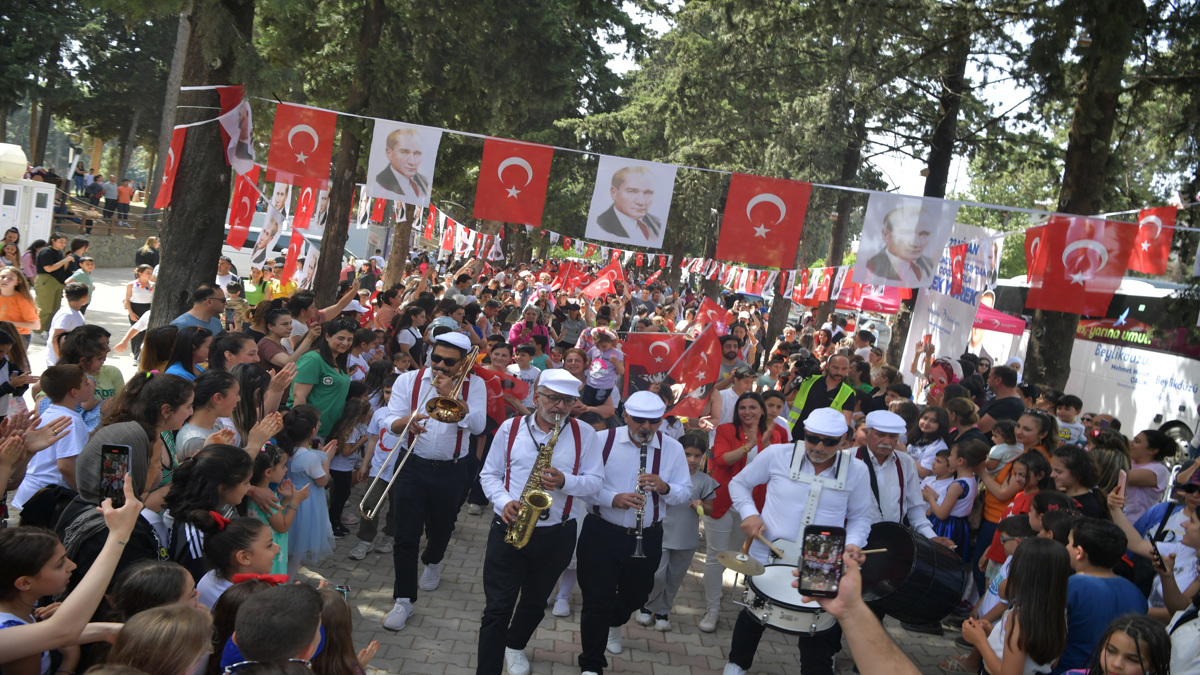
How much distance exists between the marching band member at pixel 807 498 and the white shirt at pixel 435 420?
197 centimetres

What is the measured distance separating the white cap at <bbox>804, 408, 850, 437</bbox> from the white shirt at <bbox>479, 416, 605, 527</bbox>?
4.42ft

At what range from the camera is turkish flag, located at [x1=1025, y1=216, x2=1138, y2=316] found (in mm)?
10188

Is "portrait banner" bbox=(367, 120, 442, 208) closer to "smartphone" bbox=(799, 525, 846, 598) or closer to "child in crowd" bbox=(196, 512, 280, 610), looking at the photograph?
"child in crowd" bbox=(196, 512, 280, 610)

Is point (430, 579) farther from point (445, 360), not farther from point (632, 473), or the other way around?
point (632, 473)

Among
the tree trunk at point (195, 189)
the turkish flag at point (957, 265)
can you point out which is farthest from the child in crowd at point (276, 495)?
the turkish flag at point (957, 265)

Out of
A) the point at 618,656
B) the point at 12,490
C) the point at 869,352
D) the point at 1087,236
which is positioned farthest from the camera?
the point at 869,352

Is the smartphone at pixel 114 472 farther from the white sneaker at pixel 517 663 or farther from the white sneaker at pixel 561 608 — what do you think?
the white sneaker at pixel 561 608

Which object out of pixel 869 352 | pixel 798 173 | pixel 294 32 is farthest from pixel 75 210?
pixel 869 352

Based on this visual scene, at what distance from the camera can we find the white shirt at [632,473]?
5605 millimetres

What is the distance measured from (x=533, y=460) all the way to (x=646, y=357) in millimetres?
4755

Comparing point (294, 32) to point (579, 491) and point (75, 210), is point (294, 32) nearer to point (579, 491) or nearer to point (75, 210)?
point (579, 491)

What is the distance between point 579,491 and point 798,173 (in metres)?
17.3

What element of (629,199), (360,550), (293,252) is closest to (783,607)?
(360,550)

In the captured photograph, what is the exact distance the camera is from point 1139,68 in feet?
40.4
